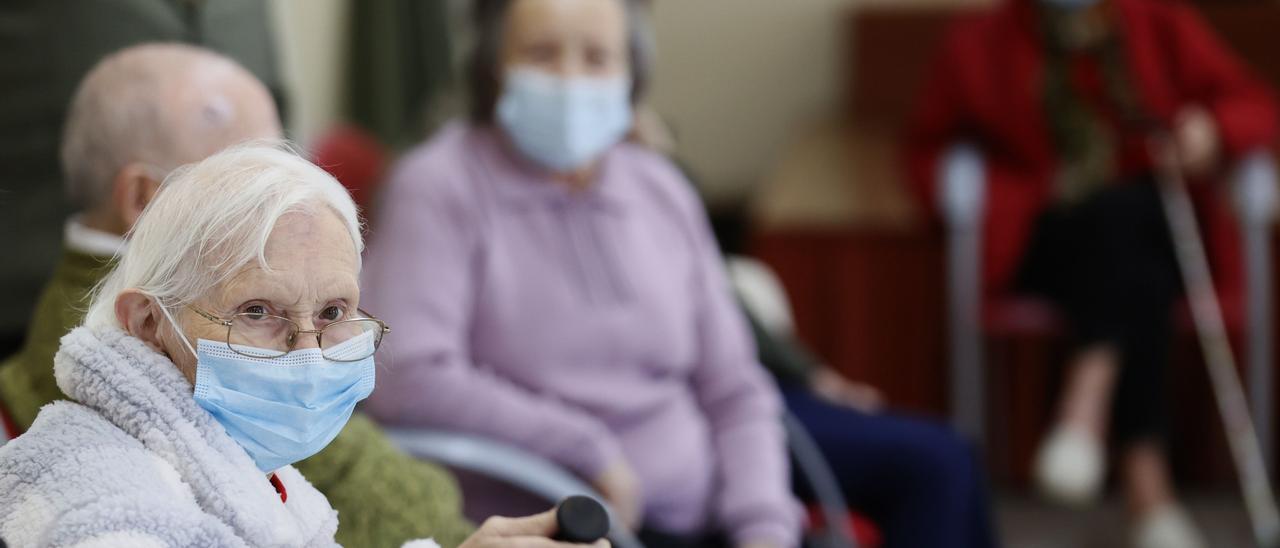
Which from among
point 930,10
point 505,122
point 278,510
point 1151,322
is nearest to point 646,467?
point 505,122

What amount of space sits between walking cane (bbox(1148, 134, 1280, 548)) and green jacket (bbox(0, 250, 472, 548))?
230cm

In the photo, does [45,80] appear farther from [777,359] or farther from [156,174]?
[777,359]

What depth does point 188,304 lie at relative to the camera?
0.77 m

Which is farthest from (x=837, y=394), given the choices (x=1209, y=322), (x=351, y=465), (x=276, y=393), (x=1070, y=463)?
(x=276, y=393)

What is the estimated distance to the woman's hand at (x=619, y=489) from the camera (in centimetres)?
167

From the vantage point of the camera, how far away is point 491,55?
176 centimetres

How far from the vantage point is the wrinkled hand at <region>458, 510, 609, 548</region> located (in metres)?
0.90

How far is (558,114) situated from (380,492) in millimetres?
774

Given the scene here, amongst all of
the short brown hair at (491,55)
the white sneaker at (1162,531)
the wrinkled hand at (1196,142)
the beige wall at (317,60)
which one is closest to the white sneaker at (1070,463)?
the white sneaker at (1162,531)

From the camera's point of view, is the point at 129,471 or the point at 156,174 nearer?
the point at 129,471

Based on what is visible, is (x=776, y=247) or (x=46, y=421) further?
(x=776, y=247)

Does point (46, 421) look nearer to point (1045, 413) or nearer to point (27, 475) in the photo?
point (27, 475)

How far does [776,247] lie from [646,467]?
5.59 ft

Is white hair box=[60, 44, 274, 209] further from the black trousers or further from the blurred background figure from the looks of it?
the black trousers
